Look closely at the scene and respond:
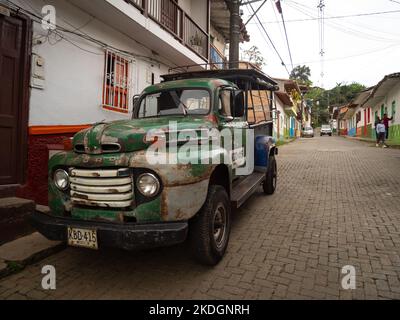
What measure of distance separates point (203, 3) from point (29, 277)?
12321mm

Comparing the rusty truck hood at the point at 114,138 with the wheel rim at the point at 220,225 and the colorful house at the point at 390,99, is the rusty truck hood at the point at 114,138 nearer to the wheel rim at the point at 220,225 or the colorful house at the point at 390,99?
the wheel rim at the point at 220,225

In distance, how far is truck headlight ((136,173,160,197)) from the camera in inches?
111

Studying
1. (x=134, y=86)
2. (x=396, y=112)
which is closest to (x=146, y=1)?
(x=134, y=86)

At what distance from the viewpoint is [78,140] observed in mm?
3258

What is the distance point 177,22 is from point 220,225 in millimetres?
7971

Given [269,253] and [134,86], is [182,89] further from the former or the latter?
[134,86]

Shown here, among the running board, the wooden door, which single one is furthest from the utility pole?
the wooden door

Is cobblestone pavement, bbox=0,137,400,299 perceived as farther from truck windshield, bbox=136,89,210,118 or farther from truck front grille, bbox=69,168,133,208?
truck windshield, bbox=136,89,210,118

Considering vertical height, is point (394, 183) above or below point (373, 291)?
above

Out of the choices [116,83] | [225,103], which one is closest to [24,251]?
[225,103]

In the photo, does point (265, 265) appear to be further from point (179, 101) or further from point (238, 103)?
point (179, 101)

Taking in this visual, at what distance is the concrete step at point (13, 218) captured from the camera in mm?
3943

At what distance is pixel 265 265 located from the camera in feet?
11.3

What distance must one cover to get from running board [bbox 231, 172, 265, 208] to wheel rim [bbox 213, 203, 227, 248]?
1.17 ft
